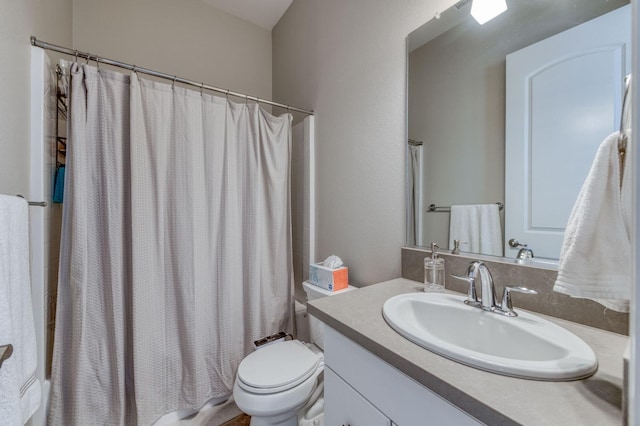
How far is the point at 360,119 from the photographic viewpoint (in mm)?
1430

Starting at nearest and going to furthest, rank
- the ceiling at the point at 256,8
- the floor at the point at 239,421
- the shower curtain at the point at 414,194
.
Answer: the shower curtain at the point at 414,194 → the floor at the point at 239,421 → the ceiling at the point at 256,8

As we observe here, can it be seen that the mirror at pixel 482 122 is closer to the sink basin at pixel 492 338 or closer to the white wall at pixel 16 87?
the sink basin at pixel 492 338

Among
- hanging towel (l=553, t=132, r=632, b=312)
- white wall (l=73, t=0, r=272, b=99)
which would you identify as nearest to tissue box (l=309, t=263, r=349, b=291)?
hanging towel (l=553, t=132, r=632, b=312)

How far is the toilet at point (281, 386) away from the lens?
1062 mm

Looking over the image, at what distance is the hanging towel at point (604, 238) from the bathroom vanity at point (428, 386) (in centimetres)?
17

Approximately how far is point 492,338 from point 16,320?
1349 millimetres

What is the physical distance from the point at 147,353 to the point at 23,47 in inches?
56.5

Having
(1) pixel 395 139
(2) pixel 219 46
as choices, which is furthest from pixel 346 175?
(2) pixel 219 46

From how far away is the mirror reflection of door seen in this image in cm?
68

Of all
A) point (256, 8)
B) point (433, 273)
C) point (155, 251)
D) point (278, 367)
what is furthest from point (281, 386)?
point (256, 8)

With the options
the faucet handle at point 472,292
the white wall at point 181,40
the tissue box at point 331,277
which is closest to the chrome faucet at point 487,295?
the faucet handle at point 472,292

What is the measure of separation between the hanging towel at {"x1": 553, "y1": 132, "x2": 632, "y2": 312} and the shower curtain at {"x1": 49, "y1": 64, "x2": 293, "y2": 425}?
148cm

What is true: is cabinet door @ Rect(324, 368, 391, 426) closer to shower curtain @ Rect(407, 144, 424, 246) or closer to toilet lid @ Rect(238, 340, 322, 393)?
toilet lid @ Rect(238, 340, 322, 393)

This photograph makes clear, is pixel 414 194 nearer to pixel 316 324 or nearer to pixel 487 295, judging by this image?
pixel 487 295
